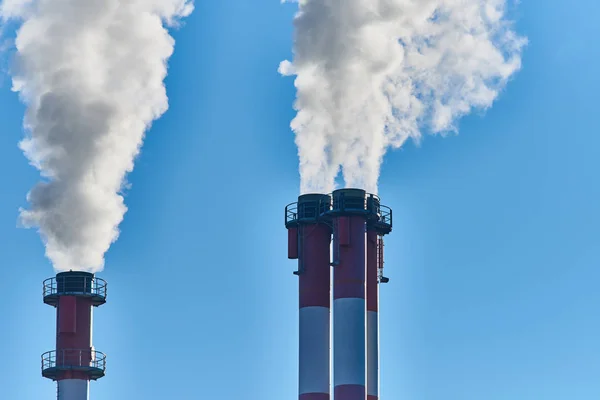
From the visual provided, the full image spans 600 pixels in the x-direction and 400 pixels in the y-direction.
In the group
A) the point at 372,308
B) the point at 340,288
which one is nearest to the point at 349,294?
the point at 340,288

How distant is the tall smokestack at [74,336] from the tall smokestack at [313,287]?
12.2 meters

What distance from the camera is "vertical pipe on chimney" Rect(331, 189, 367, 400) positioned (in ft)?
308

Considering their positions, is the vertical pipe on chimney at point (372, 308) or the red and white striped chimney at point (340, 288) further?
the vertical pipe on chimney at point (372, 308)

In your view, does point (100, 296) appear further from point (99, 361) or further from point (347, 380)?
point (347, 380)

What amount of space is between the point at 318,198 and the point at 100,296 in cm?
1495

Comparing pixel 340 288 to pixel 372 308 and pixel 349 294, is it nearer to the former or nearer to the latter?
pixel 349 294

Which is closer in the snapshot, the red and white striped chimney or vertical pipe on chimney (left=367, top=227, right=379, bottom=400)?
the red and white striped chimney

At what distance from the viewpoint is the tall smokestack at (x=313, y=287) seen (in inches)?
3799

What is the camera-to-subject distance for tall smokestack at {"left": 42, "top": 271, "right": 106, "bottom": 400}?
94688 millimetres

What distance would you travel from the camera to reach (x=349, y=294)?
314ft

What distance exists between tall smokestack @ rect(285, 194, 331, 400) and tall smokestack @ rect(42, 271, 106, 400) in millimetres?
12179

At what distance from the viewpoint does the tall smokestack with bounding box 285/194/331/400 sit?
9650 cm

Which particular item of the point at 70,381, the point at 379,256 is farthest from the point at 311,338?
the point at 70,381

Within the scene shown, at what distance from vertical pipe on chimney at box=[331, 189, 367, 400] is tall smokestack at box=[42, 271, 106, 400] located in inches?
561
